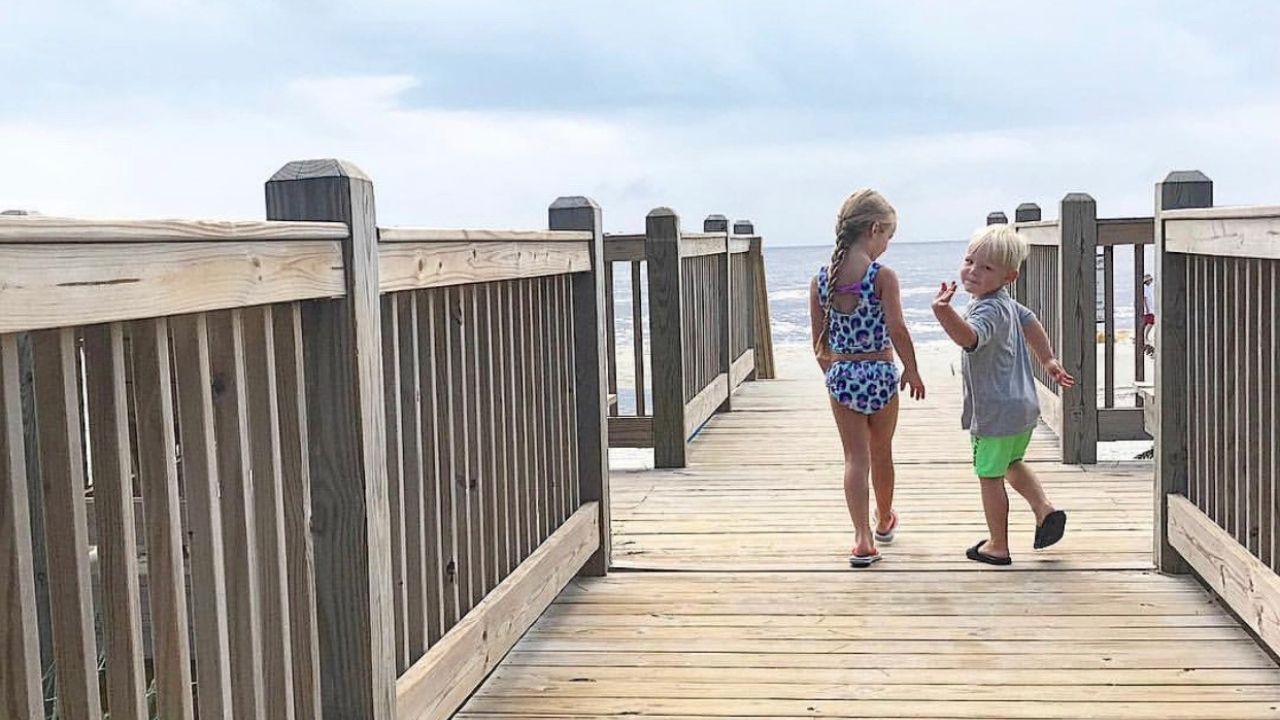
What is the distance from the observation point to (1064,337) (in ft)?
24.0

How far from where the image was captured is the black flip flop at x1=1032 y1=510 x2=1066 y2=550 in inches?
201

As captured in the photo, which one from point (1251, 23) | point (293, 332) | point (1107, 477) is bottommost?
point (1107, 477)

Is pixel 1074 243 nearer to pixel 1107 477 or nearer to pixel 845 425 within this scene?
pixel 1107 477

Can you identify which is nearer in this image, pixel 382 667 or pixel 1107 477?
pixel 382 667

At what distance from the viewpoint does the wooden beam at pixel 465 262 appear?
3.03m

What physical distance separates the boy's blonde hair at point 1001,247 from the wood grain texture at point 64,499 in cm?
363

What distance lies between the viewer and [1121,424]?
753 cm

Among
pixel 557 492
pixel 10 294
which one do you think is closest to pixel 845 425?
pixel 557 492

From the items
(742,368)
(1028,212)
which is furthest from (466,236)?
(742,368)

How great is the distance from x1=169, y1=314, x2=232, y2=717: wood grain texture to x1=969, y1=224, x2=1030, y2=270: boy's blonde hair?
3.27 m

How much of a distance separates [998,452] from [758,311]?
7.35m

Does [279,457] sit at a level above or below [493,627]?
above

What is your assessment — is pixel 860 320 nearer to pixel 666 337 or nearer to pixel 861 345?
pixel 861 345

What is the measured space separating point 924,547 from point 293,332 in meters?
3.46
